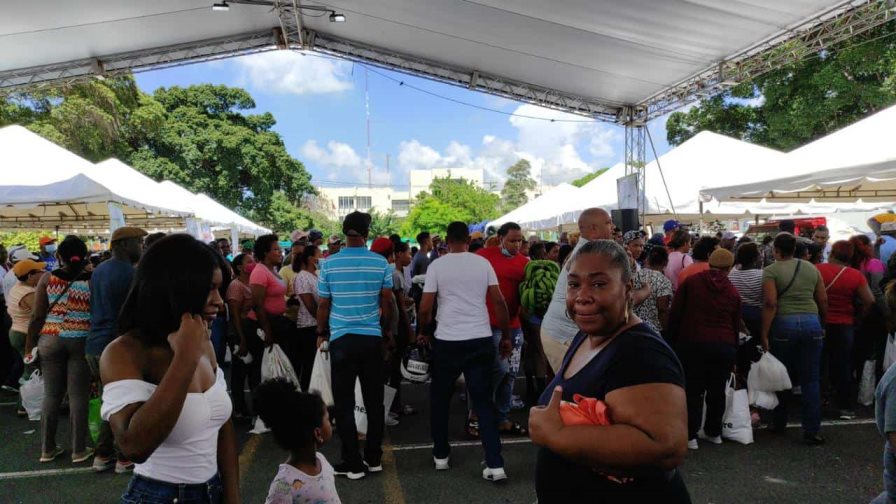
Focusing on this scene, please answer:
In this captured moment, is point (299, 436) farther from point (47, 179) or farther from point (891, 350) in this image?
point (47, 179)

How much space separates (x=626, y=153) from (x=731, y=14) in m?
5.78

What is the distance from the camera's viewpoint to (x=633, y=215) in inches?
383

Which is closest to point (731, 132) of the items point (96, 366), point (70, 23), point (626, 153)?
point (626, 153)

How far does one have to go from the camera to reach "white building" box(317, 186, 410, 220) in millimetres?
105438

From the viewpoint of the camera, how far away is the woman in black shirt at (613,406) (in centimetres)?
137

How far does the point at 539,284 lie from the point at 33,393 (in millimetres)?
5232

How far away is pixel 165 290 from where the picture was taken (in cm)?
158

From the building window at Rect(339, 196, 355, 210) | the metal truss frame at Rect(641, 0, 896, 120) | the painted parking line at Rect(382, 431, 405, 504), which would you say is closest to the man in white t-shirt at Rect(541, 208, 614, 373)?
the painted parking line at Rect(382, 431, 405, 504)

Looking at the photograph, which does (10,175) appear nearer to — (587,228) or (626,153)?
(587,228)

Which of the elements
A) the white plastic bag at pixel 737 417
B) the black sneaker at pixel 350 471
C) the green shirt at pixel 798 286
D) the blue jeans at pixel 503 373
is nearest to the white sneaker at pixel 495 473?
the blue jeans at pixel 503 373

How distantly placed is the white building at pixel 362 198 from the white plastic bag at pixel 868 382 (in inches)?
3889

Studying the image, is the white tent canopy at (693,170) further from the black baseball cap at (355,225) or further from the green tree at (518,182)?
the green tree at (518,182)

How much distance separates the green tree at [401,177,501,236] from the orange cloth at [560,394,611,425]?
1648 inches

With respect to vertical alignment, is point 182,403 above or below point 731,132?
below
